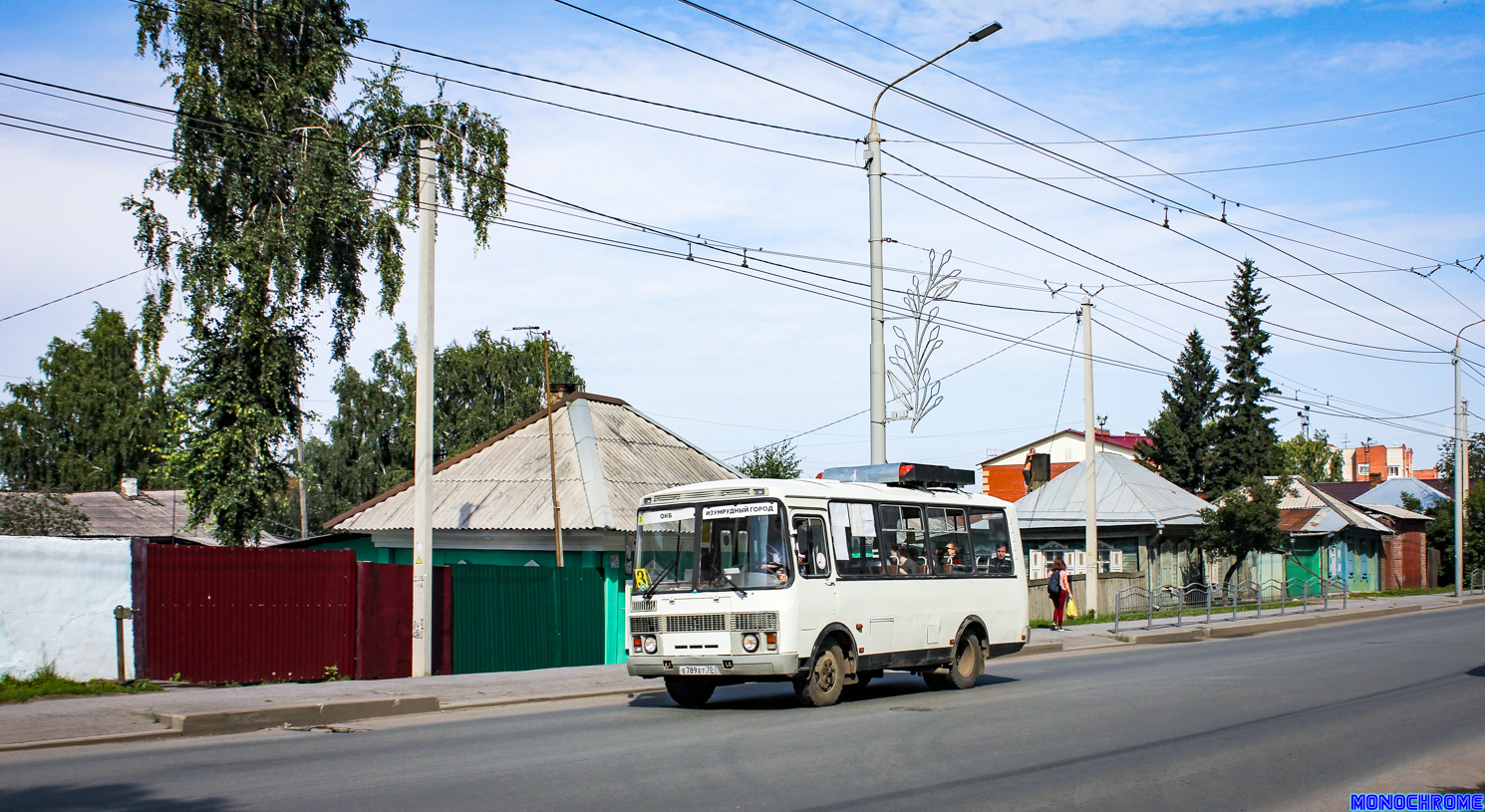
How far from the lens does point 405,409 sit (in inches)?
2505

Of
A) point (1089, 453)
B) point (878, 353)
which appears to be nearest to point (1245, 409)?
point (1089, 453)

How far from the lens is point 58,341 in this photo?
191ft

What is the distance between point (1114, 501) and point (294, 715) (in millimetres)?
35521

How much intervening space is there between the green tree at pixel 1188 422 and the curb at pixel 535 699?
5145 cm

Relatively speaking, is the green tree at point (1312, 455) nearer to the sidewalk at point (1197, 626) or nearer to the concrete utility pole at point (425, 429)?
the sidewalk at point (1197, 626)

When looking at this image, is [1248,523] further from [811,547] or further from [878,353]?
[811,547]

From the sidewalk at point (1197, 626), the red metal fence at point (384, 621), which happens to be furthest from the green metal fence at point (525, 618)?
the sidewalk at point (1197, 626)

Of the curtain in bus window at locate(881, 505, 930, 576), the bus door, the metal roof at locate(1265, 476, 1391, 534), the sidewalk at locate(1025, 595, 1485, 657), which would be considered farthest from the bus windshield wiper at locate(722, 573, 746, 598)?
the metal roof at locate(1265, 476, 1391, 534)

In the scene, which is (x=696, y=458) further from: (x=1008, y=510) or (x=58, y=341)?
(x=58, y=341)

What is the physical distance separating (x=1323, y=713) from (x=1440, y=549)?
6191cm

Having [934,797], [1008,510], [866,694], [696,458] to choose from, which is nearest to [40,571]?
[866,694]

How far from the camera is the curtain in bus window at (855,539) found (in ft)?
45.8

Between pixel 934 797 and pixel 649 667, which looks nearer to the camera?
pixel 934 797

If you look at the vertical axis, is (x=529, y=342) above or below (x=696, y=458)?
above
